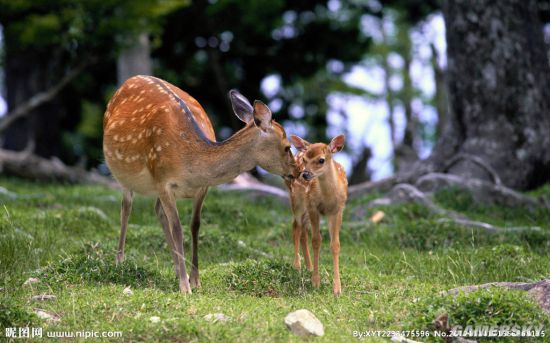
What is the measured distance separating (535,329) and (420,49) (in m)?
32.9

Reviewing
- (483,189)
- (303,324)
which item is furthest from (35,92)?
(303,324)

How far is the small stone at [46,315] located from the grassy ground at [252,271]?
0.18 feet

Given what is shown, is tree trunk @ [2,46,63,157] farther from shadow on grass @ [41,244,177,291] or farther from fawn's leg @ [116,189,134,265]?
shadow on grass @ [41,244,177,291]

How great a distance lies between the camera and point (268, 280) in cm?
686

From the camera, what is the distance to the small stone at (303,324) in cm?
533

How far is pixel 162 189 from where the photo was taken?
23.2 ft

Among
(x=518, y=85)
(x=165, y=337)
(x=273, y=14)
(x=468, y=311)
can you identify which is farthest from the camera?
(x=273, y=14)

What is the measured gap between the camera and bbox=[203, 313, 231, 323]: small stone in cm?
551

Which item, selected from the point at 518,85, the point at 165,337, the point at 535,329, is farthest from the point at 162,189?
the point at 518,85

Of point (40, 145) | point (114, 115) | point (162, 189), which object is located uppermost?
point (114, 115)

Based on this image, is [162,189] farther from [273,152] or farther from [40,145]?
[40,145]

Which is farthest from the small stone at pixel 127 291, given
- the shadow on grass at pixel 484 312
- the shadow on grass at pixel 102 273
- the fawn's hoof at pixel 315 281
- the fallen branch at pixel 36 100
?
the fallen branch at pixel 36 100

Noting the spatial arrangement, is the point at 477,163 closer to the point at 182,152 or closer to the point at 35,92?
the point at 182,152

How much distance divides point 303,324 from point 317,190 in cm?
225
